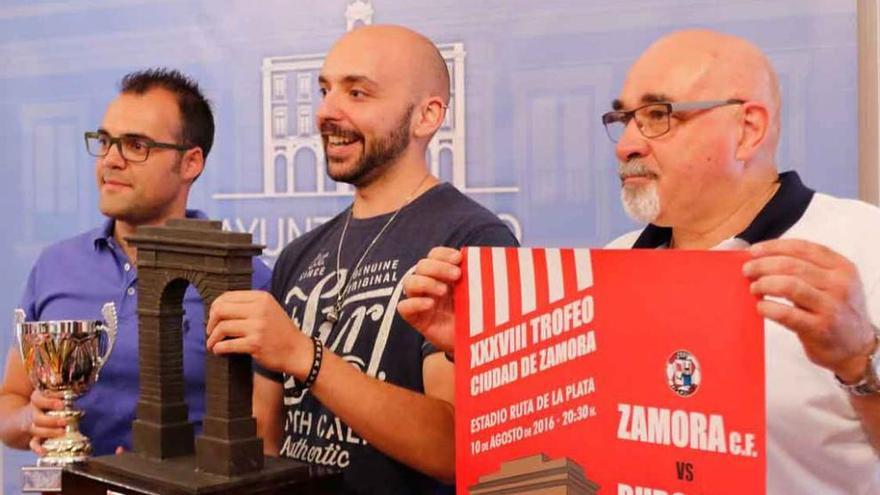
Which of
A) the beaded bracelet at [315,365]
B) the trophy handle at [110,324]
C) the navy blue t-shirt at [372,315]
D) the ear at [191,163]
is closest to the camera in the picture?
the beaded bracelet at [315,365]

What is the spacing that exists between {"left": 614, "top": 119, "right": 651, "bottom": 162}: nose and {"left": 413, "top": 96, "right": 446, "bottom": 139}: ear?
1.68 feet

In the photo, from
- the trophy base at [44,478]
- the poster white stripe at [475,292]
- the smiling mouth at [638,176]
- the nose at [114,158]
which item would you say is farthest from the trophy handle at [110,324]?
the smiling mouth at [638,176]

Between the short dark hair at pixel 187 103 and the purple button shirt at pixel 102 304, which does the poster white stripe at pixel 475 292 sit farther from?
the short dark hair at pixel 187 103

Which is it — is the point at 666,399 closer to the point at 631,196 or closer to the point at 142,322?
the point at 631,196

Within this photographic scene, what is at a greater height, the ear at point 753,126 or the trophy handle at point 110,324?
the ear at point 753,126

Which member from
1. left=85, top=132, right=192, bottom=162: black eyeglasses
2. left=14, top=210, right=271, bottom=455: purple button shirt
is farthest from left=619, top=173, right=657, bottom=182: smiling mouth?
left=85, top=132, right=192, bottom=162: black eyeglasses

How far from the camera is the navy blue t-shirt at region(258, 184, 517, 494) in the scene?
5.87 feet

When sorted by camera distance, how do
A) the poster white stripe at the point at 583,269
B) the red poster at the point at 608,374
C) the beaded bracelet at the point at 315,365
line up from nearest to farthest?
the red poster at the point at 608,374 < the poster white stripe at the point at 583,269 < the beaded bracelet at the point at 315,365

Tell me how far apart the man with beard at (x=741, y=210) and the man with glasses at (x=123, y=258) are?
103cm

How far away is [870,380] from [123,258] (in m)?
1.80

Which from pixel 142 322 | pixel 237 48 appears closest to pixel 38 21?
pixel 237 48

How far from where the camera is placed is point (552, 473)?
4.33 ft

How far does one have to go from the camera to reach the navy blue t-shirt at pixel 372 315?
5.87ft

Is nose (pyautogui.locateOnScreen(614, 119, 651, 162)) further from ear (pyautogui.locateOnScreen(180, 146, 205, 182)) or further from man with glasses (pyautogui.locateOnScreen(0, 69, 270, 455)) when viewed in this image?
ear (pyautogui.locateOnScreen(180, 146, 205, 182))
